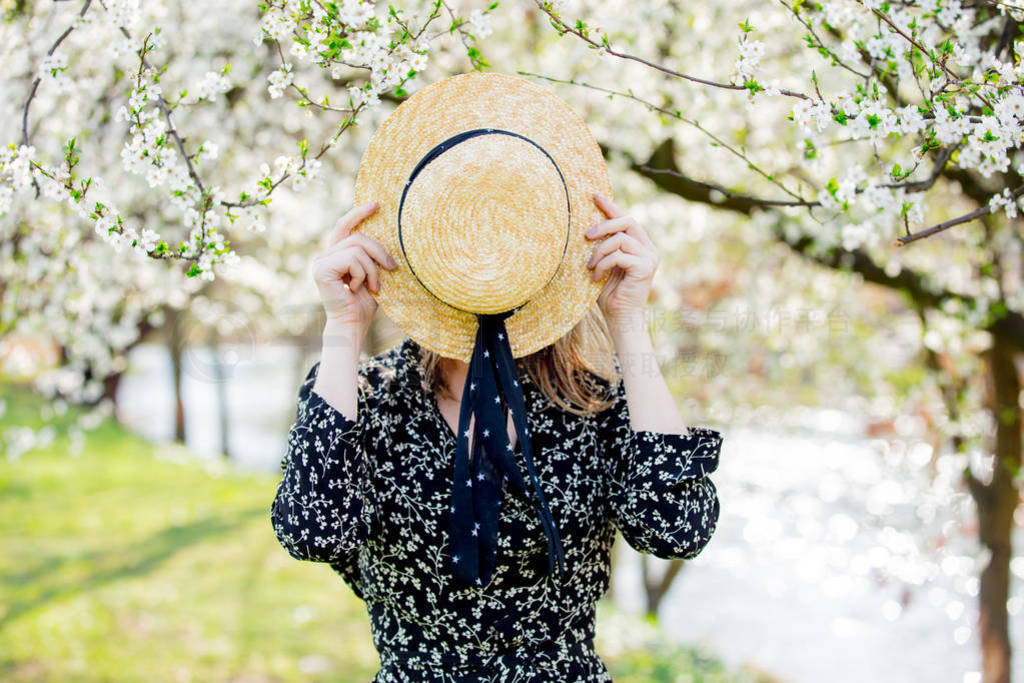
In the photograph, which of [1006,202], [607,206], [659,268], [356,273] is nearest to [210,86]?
[356,273]

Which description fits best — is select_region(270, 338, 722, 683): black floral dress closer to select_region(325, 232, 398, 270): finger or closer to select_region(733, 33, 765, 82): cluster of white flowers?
select_region(325, 232, 398, 270): finger

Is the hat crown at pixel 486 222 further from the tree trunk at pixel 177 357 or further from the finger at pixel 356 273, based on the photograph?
the tree trunk at pixel 177 357

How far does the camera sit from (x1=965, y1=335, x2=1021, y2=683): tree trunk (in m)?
4.57

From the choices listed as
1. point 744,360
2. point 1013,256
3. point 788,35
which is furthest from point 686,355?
point 788,35

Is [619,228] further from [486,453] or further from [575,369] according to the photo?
[486,453]

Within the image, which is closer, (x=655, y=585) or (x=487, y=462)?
(x=487, y=462)

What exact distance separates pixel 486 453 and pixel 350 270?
0.52m

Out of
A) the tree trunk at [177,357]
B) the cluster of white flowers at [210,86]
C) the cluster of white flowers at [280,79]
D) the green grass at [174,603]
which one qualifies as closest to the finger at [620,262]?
the cluster of white flowers at [280,79]

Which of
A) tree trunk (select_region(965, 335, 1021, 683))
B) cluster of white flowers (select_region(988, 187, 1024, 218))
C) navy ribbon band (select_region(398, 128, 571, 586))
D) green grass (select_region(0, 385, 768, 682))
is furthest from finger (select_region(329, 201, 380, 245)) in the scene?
green grass (select_region(0, 385, 768, 682))

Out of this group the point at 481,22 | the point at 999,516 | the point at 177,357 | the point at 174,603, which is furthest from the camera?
the point at 177,357

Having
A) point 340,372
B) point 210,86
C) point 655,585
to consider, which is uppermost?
point 210,86

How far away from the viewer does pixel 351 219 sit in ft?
6.23

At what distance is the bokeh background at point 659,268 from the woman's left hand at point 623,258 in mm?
334

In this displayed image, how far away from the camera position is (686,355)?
7.46 metres
